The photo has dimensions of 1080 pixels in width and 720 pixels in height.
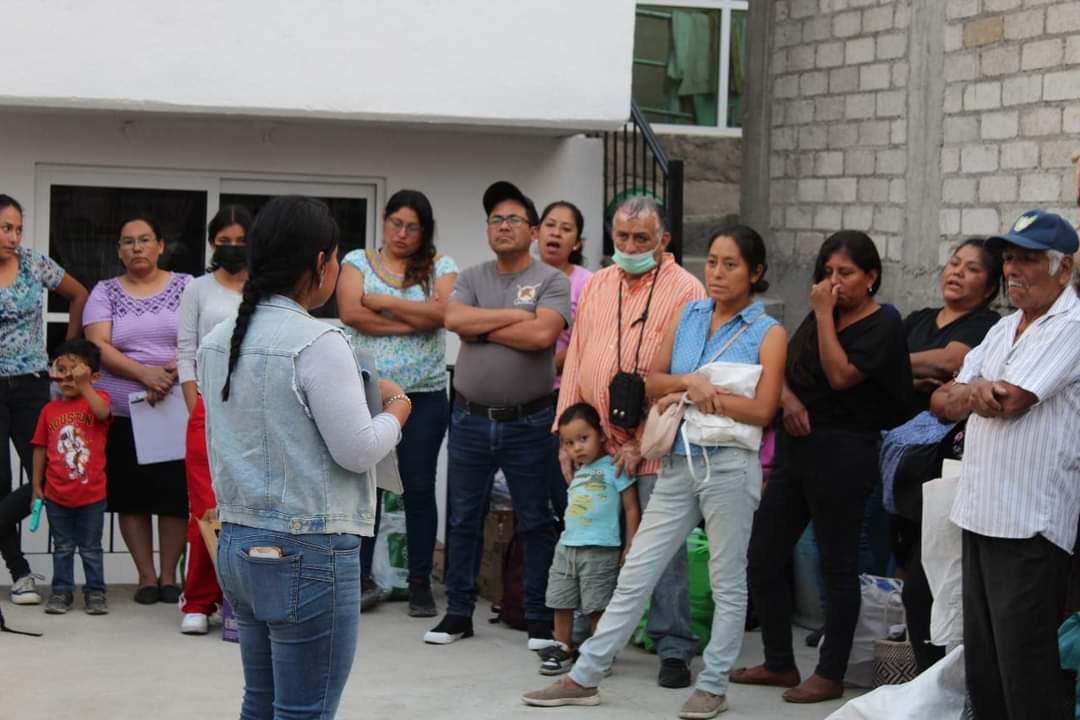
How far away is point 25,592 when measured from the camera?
822cm

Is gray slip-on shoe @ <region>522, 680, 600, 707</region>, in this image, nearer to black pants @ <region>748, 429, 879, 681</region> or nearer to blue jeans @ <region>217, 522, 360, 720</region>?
black pants @ <region>748, 429, 879, 681</region>

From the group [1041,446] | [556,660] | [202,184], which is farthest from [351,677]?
[202,184]

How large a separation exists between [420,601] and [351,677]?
48.0 inches

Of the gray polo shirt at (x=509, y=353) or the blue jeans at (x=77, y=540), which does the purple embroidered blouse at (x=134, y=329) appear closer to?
the blue jeans at (x=77, y=540)

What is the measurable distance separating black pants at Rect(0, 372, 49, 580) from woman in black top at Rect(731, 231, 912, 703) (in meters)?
3.83

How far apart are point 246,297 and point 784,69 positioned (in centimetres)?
828

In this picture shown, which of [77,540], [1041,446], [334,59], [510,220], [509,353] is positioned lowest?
[77,540]

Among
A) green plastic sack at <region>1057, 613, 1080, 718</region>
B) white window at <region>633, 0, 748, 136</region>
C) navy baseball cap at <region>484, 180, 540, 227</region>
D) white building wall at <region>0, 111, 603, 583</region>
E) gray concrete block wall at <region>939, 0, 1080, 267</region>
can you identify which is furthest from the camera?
white window at <region>633, 0, 748, 136</region>

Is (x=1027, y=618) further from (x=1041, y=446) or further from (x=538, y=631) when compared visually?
(x=538, y=631)

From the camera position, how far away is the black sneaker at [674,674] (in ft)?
22.6

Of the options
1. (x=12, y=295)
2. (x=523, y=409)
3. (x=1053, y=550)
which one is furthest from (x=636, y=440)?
(x=12, y=295)

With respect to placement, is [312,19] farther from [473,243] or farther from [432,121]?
[473,243]

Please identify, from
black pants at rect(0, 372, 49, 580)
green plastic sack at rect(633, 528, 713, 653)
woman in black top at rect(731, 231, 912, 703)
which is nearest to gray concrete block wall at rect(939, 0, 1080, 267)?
woman in black top at rect(731, 231, 912, 703)

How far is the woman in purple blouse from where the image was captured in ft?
27.1
